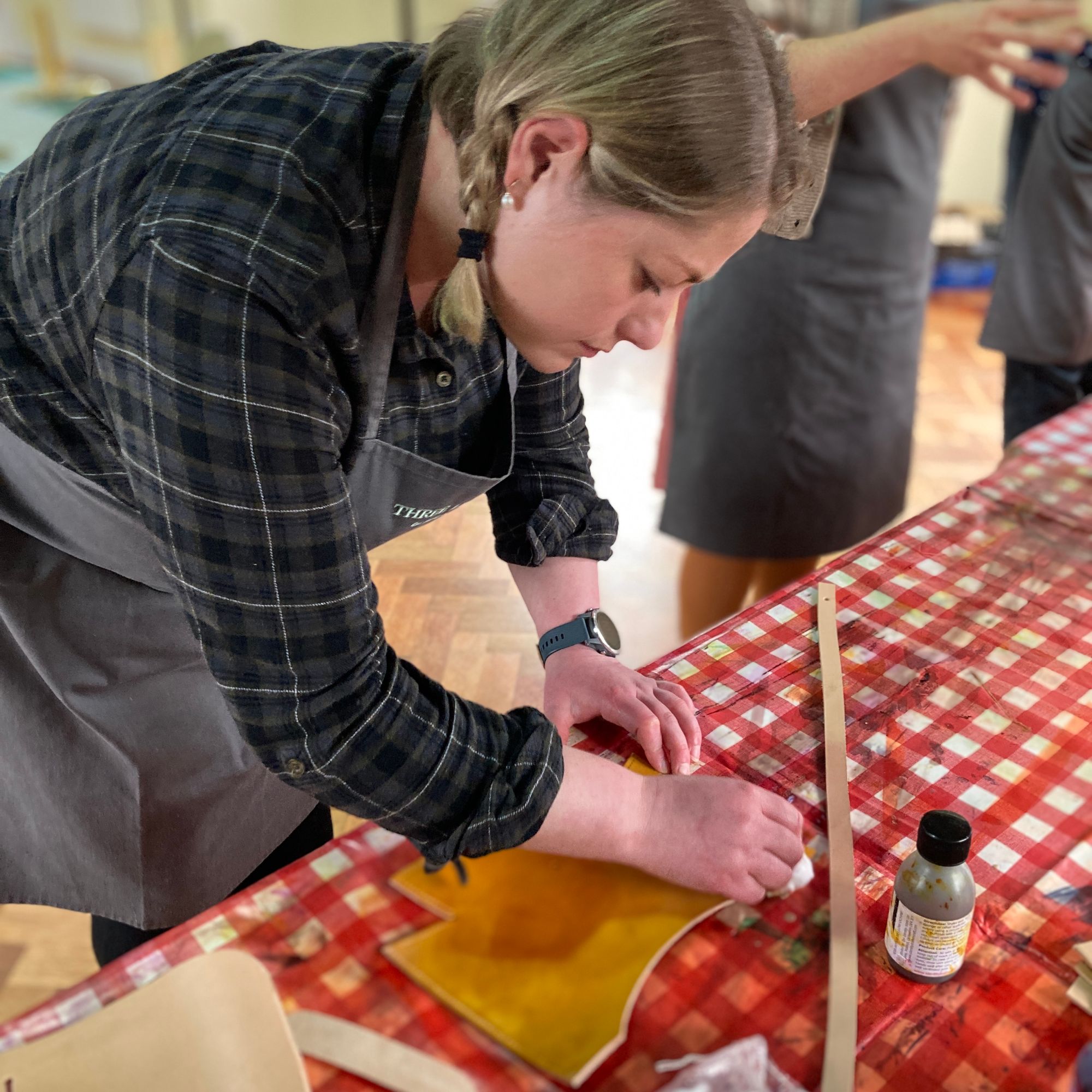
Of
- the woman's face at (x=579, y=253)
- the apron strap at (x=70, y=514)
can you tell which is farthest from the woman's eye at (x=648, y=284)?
the apron strap at (x=70, y=514)

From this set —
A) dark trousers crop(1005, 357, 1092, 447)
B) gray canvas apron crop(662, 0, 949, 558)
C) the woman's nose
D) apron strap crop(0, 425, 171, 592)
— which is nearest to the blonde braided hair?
the woman's nose

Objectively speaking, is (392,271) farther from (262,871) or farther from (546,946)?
(262,871)

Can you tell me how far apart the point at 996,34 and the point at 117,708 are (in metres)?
1.45

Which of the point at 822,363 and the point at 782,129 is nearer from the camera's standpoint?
the point at 782,129

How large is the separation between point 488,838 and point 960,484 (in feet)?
9.89

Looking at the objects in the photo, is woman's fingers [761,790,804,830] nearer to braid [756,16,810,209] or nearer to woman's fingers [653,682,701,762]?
woman's fingers [653,682,701,762]

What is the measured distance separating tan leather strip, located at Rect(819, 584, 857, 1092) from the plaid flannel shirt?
25cm

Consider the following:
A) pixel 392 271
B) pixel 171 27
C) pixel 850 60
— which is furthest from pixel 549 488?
pixel 171 27

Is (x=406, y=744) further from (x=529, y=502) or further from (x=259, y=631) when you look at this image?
(x=529, y=502)

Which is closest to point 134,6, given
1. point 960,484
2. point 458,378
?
point 458,378

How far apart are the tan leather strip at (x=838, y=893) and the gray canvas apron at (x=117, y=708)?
0.41m

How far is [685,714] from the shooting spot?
99 cm

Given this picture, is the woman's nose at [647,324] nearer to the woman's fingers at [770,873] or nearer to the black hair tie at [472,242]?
the black hair tie at [472,242]

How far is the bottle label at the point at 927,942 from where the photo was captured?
743mm
